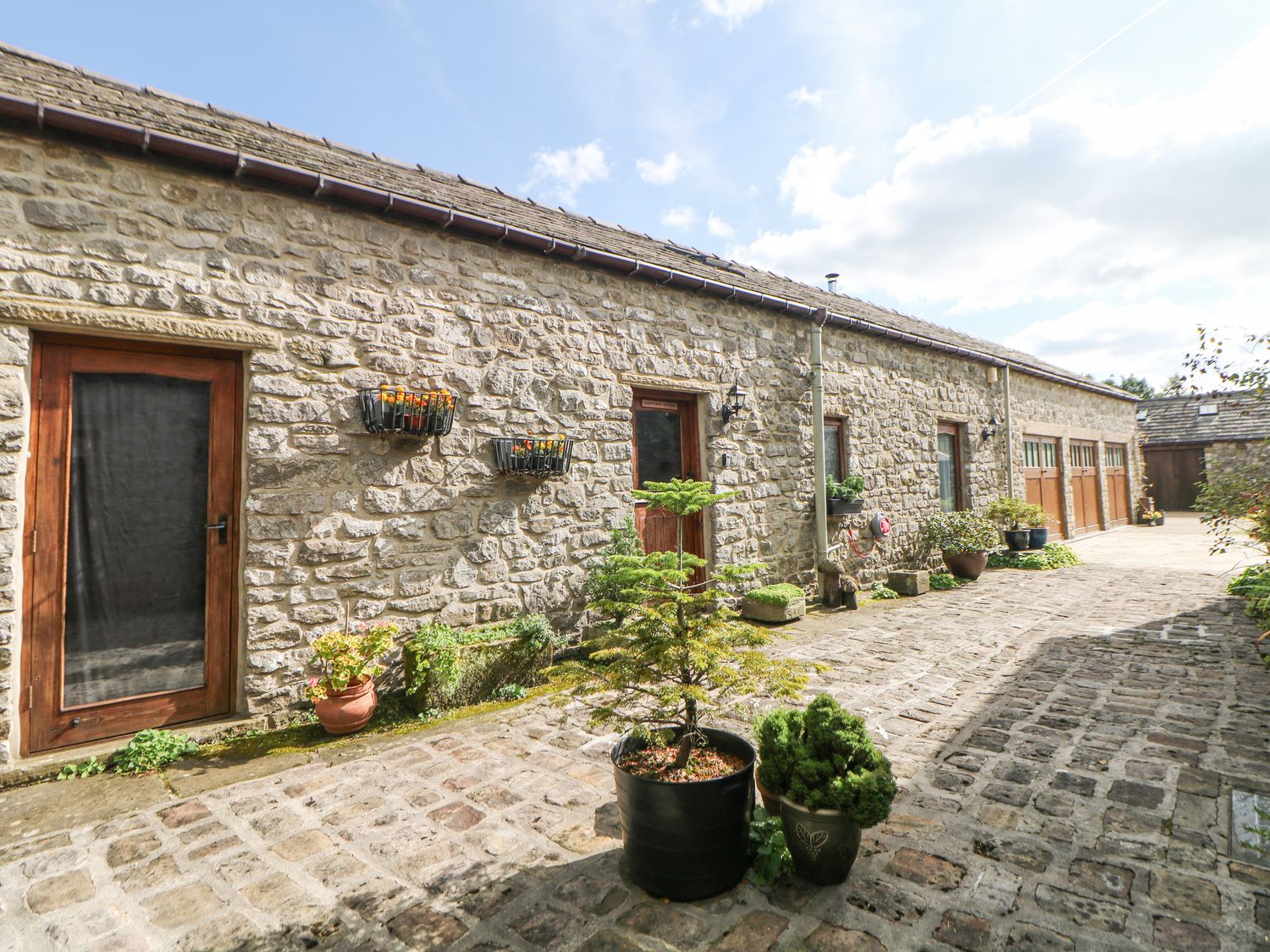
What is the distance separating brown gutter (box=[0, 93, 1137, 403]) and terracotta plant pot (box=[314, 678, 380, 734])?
11.1 feet

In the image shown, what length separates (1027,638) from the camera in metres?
5.86

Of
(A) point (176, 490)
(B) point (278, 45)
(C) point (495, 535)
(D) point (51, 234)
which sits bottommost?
(C) point (495, 535)

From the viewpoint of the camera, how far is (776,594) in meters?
6.77

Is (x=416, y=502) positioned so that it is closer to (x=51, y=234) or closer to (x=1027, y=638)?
(x=51, y=234)

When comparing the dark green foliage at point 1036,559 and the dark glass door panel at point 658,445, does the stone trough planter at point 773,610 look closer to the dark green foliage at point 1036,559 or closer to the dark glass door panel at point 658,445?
the dark glass door panel at point 658,445

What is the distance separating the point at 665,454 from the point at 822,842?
15.1ft

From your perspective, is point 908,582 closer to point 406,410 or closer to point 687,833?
point 406,410

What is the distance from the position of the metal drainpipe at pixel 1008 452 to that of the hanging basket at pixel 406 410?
1121cm

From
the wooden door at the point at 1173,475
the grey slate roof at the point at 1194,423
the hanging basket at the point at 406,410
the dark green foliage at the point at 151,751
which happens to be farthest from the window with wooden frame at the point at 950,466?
the wooden door at the point at 1173,475

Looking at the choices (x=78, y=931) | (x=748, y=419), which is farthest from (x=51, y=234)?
(x=748, y=419)

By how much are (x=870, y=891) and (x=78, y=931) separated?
9.31 feet

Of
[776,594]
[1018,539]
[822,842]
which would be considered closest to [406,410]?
[822,842]

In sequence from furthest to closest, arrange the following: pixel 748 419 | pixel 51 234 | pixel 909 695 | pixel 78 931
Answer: pixel 748 419
pixel 909 695
pixel 51 234
pixel 78 931

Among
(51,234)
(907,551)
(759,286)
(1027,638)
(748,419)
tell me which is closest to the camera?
(51,234)
